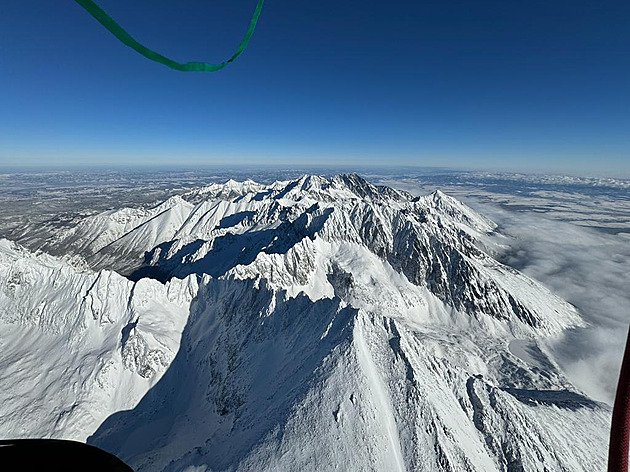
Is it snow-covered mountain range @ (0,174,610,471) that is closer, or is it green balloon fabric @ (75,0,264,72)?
green balloon fabric @ (75,0,264,72)

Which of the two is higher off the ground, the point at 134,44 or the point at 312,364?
the point at 134,44

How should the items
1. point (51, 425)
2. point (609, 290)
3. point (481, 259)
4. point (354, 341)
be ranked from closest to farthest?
point (354, 341)
point (51, 425)
point (609, 290)
point (481, 259)

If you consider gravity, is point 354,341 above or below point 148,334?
above

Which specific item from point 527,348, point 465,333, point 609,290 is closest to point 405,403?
point 465,333

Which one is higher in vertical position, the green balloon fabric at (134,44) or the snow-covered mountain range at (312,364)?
the green balloon fabric at (134,44)

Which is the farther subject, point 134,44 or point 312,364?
point 312,364

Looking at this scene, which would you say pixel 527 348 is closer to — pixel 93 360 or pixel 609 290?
pixel 609 290

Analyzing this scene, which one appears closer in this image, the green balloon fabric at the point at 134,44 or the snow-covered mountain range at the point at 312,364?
the green balloon fabric at the point at 134,44

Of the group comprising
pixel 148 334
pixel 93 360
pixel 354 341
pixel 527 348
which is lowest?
pixel 527 348
